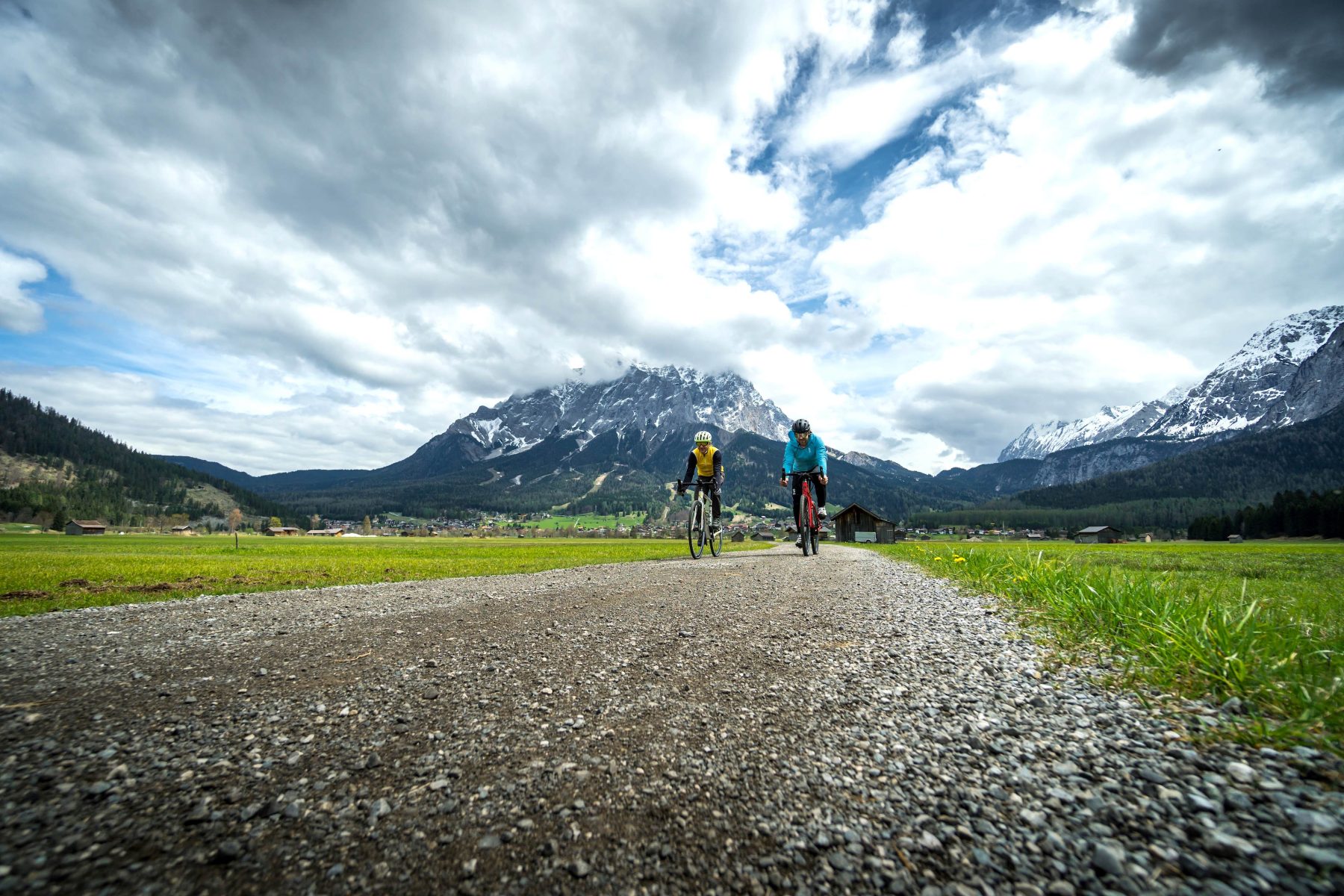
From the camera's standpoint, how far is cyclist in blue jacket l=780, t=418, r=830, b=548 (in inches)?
714

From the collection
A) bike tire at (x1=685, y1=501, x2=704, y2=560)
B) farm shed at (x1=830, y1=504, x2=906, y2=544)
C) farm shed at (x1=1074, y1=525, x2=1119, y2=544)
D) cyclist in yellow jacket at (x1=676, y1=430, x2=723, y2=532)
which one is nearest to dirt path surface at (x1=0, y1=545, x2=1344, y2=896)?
bike tire at (x1=685, y1=501, x2=704, y2=560)

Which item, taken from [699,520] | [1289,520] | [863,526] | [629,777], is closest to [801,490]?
[699,520]

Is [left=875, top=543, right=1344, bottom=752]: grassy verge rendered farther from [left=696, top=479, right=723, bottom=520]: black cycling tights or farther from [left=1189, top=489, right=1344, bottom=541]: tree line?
[left=1189, top=489, right=1344, bottom=541]: tree line

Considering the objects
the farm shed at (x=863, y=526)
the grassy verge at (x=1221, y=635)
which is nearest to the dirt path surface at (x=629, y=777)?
A: the grassy verge at (x=1221, y=635)

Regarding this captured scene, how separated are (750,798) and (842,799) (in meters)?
0.50

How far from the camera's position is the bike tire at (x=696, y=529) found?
17.6m

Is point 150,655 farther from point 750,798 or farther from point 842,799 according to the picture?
point 842,799

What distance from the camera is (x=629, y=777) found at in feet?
10.5

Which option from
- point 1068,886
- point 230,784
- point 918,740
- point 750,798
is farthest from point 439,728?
point 1068,886

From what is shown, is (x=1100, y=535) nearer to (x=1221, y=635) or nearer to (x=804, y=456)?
(x=804, y=456)

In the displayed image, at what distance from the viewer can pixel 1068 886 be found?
7.14 feet

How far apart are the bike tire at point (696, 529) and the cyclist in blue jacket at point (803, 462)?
303 cm

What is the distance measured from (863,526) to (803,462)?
59.2 m

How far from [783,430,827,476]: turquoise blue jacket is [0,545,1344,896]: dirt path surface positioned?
493 inches
